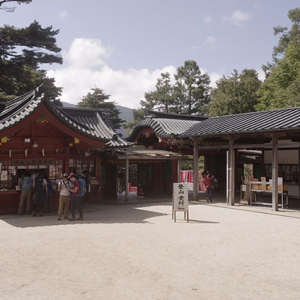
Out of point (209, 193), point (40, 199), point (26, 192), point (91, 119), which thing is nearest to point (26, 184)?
point (26, 192)

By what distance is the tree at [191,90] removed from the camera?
47750 millimetres

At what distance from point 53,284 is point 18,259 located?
6.40 feet

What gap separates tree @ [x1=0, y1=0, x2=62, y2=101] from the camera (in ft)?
90.9

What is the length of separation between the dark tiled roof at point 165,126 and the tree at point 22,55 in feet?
35.6

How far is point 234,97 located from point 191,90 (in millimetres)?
10874

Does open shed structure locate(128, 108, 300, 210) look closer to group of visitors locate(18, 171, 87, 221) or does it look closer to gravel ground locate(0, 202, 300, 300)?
gravel ground locate(0, 202, 300, 300)

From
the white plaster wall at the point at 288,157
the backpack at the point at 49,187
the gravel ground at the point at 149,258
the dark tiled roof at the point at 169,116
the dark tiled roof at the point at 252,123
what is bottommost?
the gravel ground at the point at 149,258

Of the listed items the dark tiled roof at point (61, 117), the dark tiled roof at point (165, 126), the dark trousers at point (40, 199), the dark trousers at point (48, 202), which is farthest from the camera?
the dark tiled roof at point (165, 126)

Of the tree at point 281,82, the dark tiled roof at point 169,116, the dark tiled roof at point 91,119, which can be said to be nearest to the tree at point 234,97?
the tree at point 281,82

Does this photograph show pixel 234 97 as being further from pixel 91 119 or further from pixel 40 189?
pixel 40 189

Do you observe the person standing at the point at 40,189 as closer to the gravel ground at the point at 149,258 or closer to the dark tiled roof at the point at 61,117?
the gravel ground at the point at 149,258

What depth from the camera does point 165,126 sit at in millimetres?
22234

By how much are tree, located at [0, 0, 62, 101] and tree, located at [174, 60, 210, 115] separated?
21517mm

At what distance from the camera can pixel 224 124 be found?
60.4 feet
